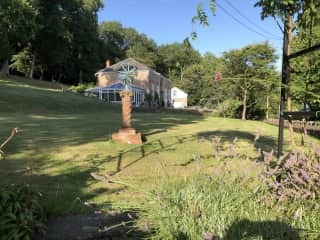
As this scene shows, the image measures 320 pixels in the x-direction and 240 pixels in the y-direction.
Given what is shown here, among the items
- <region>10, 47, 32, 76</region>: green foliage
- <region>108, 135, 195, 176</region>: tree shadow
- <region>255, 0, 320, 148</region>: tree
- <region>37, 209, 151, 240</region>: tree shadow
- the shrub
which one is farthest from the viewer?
<region>10, 47, 32, 76</region>: green foliage

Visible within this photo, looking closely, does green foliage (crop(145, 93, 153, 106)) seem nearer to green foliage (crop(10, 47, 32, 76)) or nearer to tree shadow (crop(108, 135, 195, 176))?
green foliage (crop(10, 47, 32, 76))

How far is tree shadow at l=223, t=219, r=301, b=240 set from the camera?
1858mm

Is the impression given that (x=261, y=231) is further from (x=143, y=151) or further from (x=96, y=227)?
(x=143, y=151)

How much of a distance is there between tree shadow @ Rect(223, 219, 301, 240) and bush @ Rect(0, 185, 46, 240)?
A: 1.44m

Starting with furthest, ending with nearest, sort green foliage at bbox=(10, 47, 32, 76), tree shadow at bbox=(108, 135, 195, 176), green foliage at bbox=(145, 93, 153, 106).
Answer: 1. green foliage at bbox=(10, 47, 32, 76)
2. green foliage at bbox=(145, 93, 153, 106)
3. tree shadow at bbox=(108, 135, 195, 176)

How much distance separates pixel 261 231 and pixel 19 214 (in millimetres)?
1768

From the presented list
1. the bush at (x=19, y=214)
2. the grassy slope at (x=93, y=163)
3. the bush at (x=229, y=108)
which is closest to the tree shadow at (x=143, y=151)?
the grassy slope at (x=93, y=163)

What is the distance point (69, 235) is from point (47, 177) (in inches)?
89.7

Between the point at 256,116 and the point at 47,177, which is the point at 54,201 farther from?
the point at 256,116

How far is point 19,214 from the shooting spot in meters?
2.39

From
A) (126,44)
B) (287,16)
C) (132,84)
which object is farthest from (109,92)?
(126,44)

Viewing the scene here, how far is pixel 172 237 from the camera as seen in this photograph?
1996mm

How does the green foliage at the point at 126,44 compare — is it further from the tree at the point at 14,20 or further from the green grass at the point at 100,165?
the green grass at the point at 100,165

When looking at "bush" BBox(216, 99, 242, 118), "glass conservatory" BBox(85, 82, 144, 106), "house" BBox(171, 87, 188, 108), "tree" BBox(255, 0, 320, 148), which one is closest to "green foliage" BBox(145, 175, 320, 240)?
"tree" BBox(255, 0, 320, 148)
